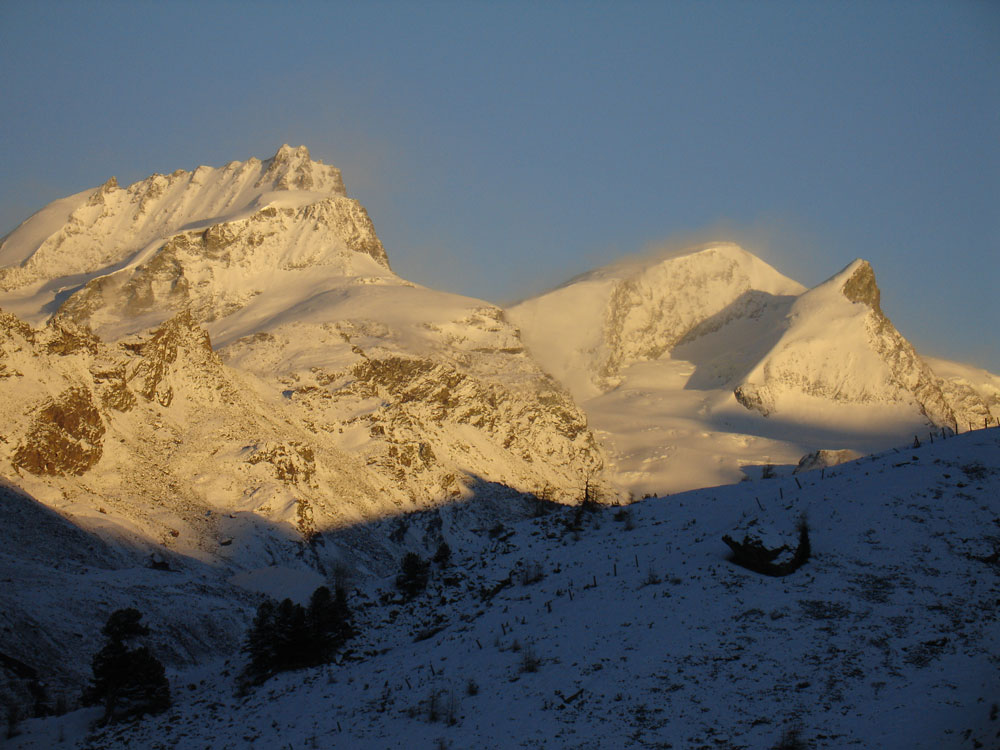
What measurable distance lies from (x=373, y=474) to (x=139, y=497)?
31774 millimetres

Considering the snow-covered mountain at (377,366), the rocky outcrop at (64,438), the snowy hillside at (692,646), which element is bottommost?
the snowy hillside at (692,646)

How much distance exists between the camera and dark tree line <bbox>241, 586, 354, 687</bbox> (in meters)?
23.7

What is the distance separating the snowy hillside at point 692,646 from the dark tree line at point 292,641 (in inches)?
21.6

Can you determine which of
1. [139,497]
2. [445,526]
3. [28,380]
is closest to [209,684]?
[139,497]

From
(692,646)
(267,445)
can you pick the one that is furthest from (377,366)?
(692,646)

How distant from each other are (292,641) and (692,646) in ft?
30.9

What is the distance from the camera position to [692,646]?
20172 mm

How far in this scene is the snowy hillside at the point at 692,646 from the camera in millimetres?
17781

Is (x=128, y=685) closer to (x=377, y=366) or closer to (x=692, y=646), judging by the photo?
(x=692, y=646)

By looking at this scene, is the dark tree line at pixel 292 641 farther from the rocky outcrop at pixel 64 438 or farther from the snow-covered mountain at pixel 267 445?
the rocky outcrop at pixel 64 438

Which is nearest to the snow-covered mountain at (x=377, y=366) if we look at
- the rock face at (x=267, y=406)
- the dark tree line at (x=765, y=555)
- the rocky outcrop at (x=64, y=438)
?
the rock face at (x=267, y=406)

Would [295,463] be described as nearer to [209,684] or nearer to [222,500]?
[222,500]

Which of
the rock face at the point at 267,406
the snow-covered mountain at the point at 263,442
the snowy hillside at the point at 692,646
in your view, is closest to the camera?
→ the snowy hillside at the point at 692,646

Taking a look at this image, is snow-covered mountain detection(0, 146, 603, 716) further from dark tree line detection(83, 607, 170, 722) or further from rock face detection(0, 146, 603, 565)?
dark tree line detection(83, 607, 170, 722)
